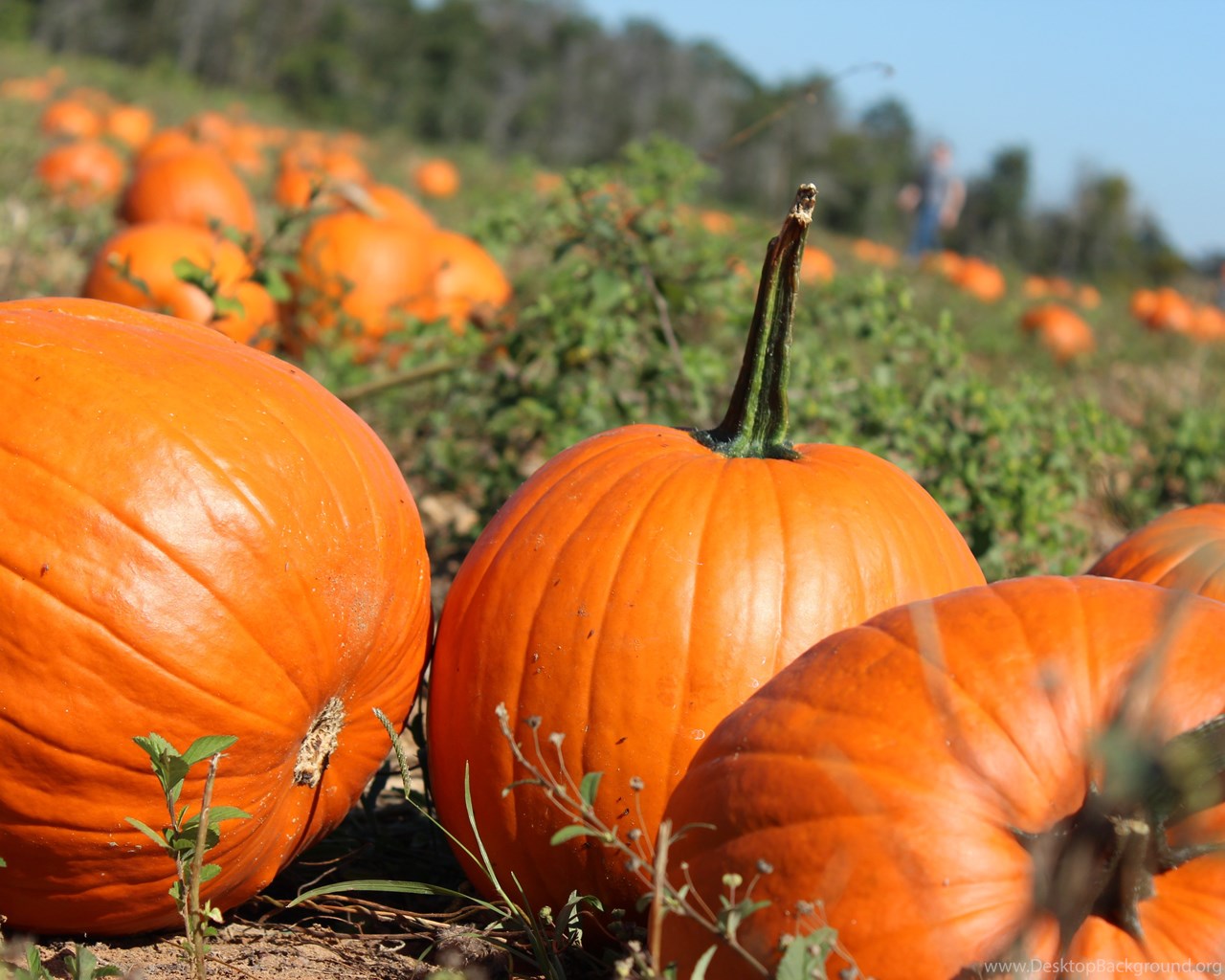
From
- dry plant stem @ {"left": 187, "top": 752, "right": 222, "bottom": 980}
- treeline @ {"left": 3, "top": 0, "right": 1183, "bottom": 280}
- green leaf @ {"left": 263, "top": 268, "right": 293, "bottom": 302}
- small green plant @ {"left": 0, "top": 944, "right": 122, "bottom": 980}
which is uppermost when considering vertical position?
treeline @ {"left": 3, "top": 0, "right": 1183, "bottom": 280}

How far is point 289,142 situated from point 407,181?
189 centimetres

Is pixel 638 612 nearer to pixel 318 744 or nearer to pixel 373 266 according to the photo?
pixel 318 744

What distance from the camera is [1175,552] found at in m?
2.69

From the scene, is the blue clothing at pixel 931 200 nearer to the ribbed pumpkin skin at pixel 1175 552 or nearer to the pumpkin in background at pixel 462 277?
the pumpkin in background at pixel 462 277

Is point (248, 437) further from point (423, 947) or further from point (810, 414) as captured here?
point (810, 414)

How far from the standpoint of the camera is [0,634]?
6.05 feet

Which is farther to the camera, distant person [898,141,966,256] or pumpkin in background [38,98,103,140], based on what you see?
distant person [898,141,966,256]

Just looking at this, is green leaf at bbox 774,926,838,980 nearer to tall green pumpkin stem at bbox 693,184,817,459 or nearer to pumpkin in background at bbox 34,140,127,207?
tall green pumpkin stem at bbox 693,184,817,459

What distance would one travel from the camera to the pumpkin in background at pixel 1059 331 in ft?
40.0

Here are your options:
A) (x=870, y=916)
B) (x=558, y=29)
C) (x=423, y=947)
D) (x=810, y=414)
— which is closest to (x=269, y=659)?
(x=423, y=947)

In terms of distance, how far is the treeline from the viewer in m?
41.6

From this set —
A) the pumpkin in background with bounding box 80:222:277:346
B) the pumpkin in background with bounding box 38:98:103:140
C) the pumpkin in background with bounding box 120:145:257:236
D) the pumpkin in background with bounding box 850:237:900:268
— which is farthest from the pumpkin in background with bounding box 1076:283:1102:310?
the pumpkin in background with bounding box 80:222:277:346

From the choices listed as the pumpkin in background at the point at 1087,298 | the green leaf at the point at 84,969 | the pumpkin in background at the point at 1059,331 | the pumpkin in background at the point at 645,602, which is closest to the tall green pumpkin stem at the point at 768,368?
the pumpkin in background at the point at 645,602

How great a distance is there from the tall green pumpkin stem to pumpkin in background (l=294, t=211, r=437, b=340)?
11.1 ft
